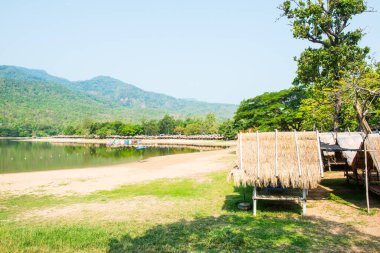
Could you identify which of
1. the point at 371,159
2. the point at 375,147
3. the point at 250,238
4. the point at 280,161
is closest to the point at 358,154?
the point at 371,159

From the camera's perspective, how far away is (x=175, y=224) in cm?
1260

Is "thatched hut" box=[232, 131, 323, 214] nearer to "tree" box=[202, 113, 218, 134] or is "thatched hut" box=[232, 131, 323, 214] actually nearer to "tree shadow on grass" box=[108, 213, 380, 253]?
"tree shadow on grass" box=[108, 213, 380, 253]

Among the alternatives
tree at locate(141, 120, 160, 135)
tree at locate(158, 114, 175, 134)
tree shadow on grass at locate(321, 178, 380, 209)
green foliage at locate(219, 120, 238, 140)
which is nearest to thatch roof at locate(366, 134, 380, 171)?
tree shadow on grass at locate(321, 178, 380, 209)

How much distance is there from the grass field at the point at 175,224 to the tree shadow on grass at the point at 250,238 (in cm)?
3

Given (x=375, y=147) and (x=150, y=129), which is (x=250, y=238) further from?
(x=150, y=129)

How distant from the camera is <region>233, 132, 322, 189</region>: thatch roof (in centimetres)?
1292

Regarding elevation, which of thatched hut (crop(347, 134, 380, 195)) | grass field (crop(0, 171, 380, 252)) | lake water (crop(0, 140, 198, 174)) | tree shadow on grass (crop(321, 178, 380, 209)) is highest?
thatched hut (crop(347, 134, 380, 195))

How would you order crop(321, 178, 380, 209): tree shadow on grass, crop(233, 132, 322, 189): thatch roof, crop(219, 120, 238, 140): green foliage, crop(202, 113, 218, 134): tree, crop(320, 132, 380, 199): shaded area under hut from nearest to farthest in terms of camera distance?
crop(233, 132, 322, 189): thatch roof → crop(320, 132, 380, 199): shaded area under hut → crop(321, 178, 380, 209): tree shadow on grass → crop(219, 120, 238, 140): green foliage → crop(202, 113, 218, 134): tree

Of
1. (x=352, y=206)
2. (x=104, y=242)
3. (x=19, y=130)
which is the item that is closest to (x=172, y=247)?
(x=104, y=242)

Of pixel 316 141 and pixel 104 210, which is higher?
pixel 316 141

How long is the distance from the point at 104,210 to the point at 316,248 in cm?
1066

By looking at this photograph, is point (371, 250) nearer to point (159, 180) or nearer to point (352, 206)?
point (352, 206)

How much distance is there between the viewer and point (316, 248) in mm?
9195

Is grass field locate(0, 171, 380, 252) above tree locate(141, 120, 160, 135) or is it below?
below
